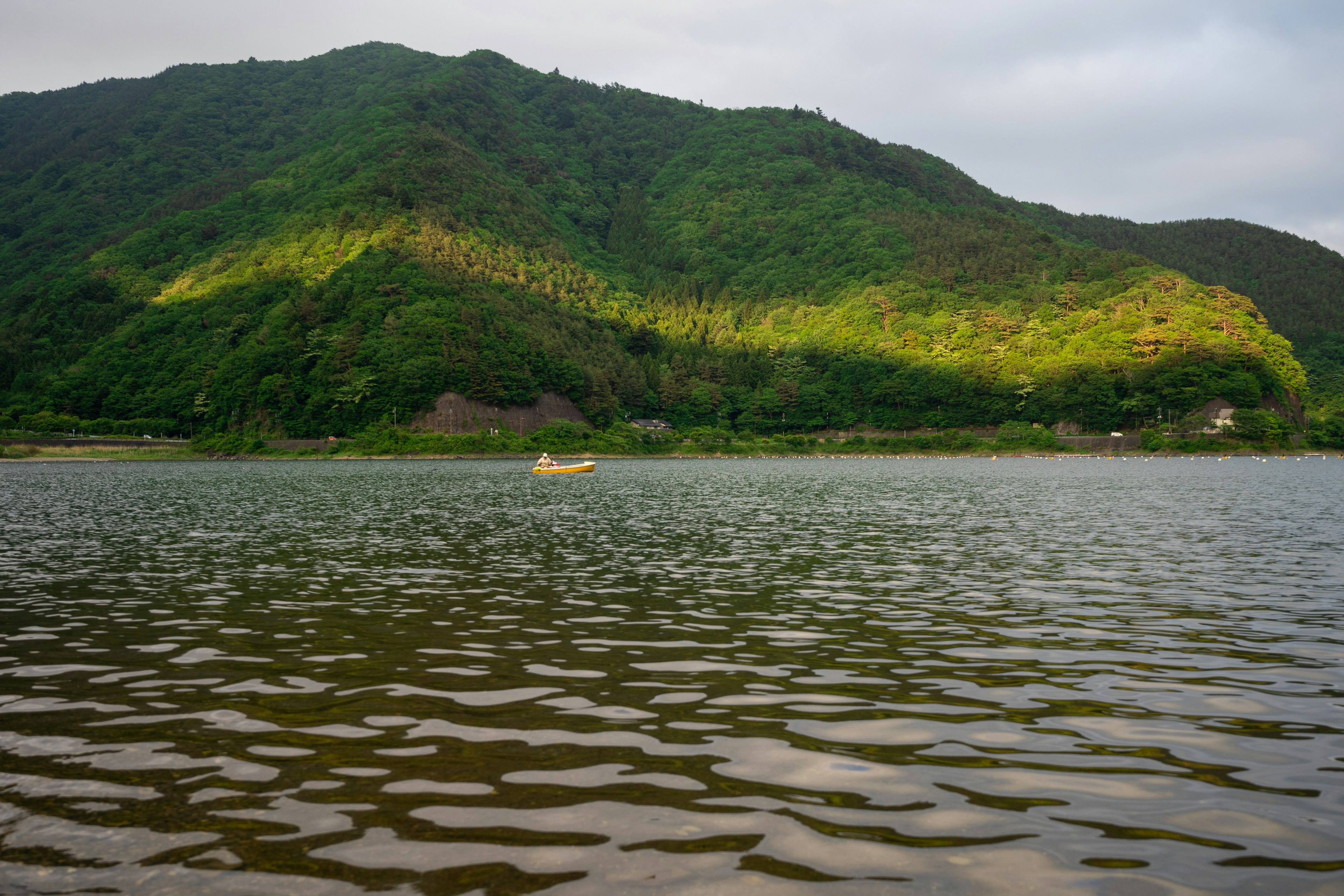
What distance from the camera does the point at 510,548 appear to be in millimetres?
30281

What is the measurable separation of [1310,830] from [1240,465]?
153 m

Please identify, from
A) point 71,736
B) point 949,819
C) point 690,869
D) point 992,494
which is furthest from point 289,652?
point 992,494

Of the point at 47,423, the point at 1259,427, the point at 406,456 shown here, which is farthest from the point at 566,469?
the point at 1259,427

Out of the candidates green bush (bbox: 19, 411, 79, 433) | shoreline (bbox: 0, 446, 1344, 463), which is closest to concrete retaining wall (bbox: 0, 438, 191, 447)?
shoreline (bbox: 0, 446, 1344, 463)

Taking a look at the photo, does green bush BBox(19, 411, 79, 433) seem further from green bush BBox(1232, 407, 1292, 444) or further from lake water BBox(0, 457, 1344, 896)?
green bush BBox(1232, 407, 1292, 444)

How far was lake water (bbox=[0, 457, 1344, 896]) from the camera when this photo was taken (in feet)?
23.7

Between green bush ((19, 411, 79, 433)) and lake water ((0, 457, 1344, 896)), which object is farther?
green bush ((19, 411, 79, 433))

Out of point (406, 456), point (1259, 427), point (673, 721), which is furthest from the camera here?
point (1259, 427)

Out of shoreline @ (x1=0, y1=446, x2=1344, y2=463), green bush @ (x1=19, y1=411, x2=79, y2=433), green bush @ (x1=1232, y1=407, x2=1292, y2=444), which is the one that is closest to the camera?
shoreline @ (x1=0, y1=446, x2=1344, y2=463)

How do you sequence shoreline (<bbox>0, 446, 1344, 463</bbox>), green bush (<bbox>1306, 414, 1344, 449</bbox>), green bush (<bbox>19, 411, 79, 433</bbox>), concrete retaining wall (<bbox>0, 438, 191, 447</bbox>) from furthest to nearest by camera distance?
1. green bush (<bbox>1306, 414, 1344, 449</bbox>)
2. green bush (<bbox>19, 411, 79, 433</bbox>)
3. shoreline (<bbox>0, 446, 1344, 463</bbox>)
4. concrete retaining wall (<bbox>0, 438, 191, 447</bbox>)

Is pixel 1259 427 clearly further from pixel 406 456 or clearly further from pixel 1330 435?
pixel 406 456

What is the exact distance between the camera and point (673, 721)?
36.4ft

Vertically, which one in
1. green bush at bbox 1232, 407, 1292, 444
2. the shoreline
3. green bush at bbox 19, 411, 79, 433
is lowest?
the shoreline

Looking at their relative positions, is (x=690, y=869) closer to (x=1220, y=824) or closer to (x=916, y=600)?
(x=1220, y=824)
